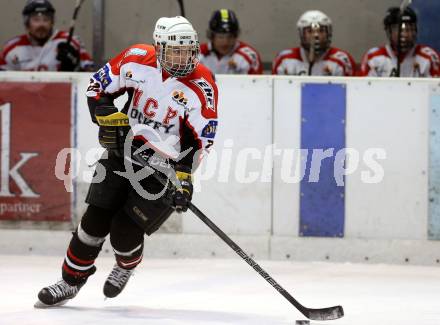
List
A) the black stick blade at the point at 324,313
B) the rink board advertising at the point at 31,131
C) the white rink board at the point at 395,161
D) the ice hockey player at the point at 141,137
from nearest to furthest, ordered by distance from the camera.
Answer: the black stick blade at the point at 324,313, the ice hockey player at the point at 141,137, the white rink board at the point at 395,161, the rink board advertising at the point at 31,131

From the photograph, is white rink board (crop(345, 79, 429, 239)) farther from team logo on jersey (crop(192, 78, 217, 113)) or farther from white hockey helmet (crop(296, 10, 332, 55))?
team logo on jersey (crop(192, 78, 217, 113))

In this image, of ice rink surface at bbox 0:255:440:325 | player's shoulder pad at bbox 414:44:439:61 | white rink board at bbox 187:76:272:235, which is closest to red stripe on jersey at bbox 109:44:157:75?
ice rink surface at bbox 0:255:440:325

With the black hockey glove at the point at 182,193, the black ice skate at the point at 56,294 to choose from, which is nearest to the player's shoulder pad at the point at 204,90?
the black hockey glove at the point at 182,193

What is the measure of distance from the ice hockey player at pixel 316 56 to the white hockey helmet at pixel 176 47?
100 inches

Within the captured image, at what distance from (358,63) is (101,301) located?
11.1 ft

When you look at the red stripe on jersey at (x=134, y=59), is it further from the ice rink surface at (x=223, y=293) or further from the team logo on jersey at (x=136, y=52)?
the ice rink surface at (x=223, y=293)

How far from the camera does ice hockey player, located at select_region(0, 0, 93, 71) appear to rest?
7105mm

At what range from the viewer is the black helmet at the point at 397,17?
7094 millimetres

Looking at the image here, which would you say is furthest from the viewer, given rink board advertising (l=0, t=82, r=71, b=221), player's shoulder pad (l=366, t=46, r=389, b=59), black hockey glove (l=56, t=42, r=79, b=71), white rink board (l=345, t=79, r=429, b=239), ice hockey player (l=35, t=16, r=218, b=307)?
player's shoulder pad (l=366, t=46, r=389, b=59)

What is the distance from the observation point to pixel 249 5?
8.08m

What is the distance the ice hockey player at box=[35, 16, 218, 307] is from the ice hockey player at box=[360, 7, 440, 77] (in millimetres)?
2563

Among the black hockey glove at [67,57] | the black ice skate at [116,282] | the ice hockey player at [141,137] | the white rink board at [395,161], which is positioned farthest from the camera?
the black hockey glove at [67,57]

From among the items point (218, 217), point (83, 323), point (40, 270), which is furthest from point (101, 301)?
point (218, 217)

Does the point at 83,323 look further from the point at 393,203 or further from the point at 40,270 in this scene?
the point at 393,203
